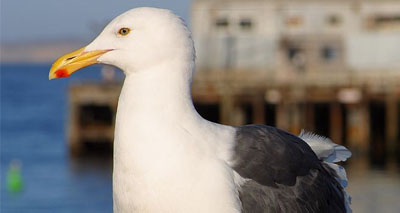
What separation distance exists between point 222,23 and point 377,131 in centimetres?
785

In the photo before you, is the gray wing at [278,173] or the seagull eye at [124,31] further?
the gray wing at [278,173]

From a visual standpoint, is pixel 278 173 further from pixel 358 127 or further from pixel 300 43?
pixel 300 43

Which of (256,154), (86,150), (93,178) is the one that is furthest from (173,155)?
(86,150)

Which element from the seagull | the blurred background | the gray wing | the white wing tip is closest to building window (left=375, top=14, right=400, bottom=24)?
the blurred background

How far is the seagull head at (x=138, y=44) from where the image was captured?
5.75 m

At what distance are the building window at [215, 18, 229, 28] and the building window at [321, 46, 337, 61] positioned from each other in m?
4.03

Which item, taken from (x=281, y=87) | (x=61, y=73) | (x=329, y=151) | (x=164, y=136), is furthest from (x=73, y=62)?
(x=281, y=87)

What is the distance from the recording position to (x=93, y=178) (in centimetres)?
3459

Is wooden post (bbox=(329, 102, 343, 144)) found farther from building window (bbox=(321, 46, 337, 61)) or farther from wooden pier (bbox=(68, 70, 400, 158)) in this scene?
building window (bbox=(321, 46, 337, 61))

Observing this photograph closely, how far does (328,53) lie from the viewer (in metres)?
40.2

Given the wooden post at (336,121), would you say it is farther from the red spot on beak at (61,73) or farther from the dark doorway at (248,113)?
the red spot on beak at (61,73)

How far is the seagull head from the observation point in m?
5.75

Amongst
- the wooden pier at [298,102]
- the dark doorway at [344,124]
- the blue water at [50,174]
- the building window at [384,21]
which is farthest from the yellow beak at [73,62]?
the building window at [384,21]

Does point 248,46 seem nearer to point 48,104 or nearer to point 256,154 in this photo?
point 256,154
